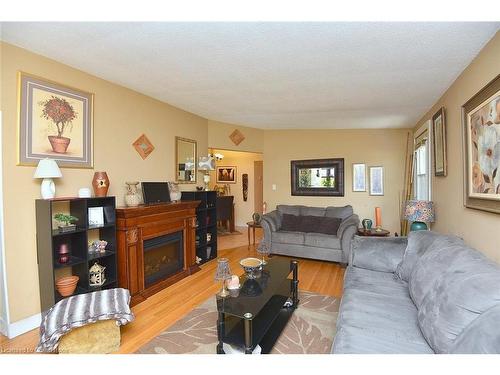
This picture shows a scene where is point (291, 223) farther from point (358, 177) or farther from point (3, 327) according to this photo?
point (3, 327)

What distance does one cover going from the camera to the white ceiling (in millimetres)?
1716

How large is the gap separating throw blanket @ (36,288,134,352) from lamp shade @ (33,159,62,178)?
1051 mm

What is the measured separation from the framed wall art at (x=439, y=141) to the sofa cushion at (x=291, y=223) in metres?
2.16

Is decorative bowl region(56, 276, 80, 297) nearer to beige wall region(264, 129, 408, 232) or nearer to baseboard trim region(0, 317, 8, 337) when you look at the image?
baseboard trim region(0, 317, 8, 337)

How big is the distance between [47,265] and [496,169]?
3.50 metres

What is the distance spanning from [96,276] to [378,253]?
2784mm

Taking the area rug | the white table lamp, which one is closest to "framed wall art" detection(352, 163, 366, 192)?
the area rug

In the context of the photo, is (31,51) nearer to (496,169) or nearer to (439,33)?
(439,33)

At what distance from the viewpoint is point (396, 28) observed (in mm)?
1657

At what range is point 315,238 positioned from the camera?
157 inches

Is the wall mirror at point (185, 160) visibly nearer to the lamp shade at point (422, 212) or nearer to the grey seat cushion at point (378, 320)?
the grey seat cushion at point (378, 320)

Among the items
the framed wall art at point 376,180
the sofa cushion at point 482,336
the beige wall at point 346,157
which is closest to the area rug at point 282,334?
the sofa cushion at point 482,336

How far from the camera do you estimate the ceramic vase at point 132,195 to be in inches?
115

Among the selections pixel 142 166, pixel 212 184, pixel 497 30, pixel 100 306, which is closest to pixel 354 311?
pixel 100 306
